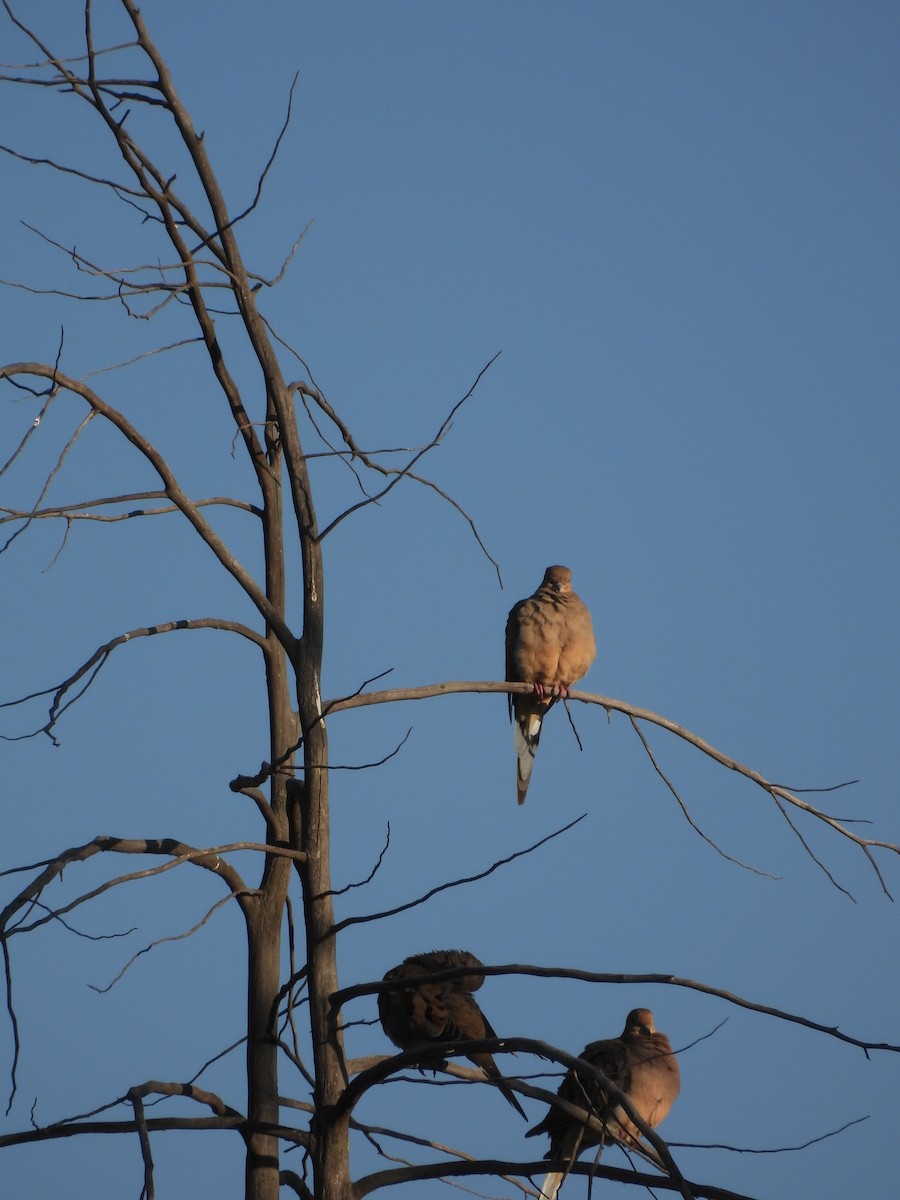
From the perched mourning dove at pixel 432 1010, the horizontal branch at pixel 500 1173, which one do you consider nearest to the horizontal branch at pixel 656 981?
the horizontal branch at pixel 500 1173

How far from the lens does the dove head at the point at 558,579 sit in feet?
26.8

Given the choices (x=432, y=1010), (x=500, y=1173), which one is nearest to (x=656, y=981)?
(x=500, y=1173)

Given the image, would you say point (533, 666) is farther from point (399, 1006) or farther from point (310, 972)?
point (310, 972)

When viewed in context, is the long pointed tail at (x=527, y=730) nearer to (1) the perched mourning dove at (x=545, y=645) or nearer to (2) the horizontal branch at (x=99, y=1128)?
(1) the perched mourning dove at (x=545, y=645)

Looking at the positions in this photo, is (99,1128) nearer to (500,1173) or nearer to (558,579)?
(500,1173)

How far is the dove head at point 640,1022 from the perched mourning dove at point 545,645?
4.30ft

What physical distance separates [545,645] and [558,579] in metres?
0.65

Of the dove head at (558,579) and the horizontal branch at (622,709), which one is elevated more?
the dove head at (558,579)

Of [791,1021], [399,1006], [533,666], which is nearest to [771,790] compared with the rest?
[791,1021]

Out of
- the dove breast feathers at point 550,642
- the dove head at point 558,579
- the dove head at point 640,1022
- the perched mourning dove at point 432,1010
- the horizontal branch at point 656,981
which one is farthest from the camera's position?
the dove head at point 558,579

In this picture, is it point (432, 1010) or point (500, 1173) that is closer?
point (500, 1173)

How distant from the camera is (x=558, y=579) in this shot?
8.21 meters

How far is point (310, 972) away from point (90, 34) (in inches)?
121

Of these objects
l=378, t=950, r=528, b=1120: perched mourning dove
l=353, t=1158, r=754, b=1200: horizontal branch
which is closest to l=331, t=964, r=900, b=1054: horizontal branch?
l=353, t=1158, r=754, b=1200: horizontal branch
